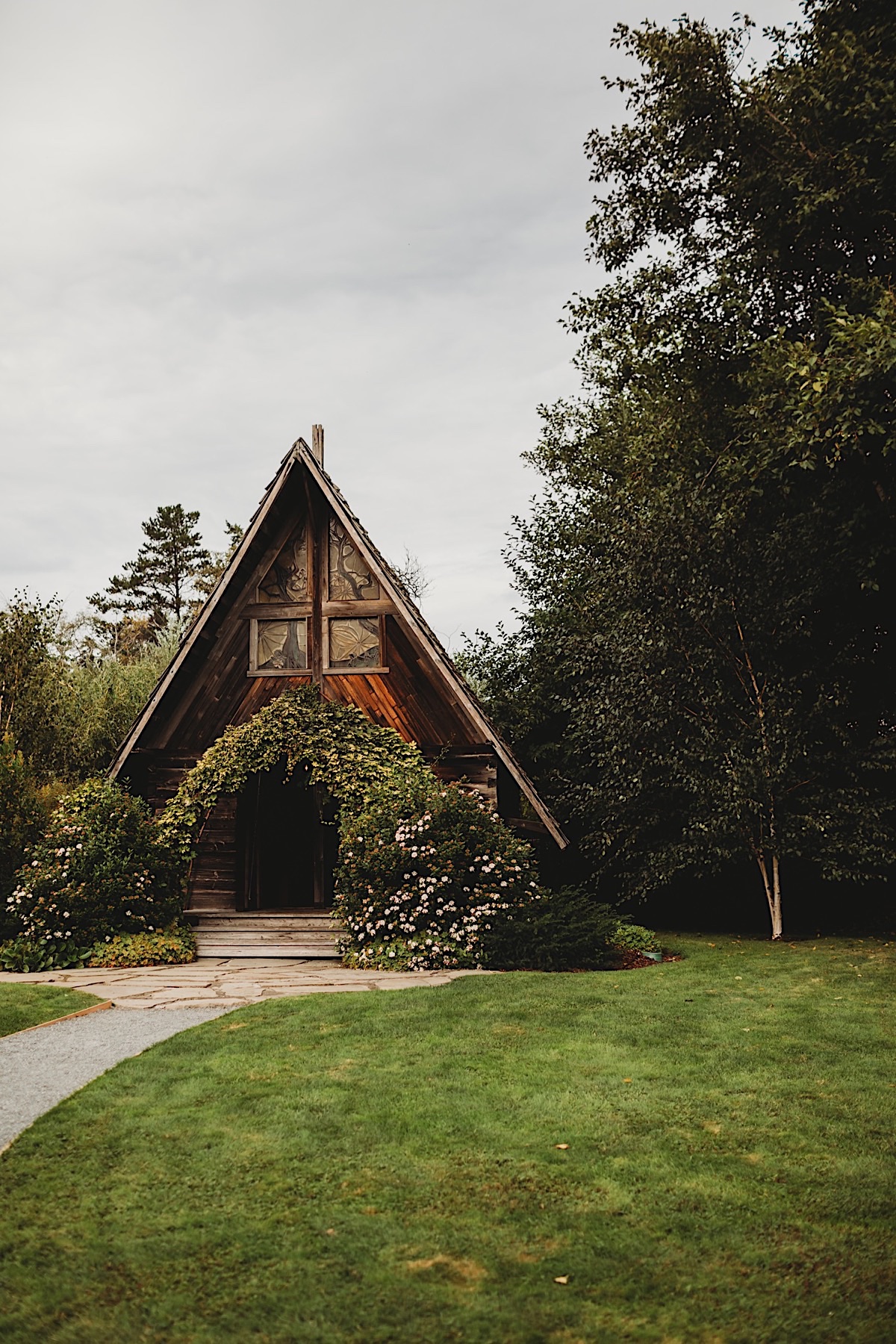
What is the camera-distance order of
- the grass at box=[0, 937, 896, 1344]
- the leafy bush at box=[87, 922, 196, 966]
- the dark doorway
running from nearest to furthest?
the grass at box=[0, 937, 896, 1344] → the leafy bush at box=[87, 922, 196, 966] → the dark doorway

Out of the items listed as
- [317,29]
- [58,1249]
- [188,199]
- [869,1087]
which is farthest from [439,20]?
[58,1249]

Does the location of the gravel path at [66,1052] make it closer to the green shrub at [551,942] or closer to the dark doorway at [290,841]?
the green shrub at [551,942]

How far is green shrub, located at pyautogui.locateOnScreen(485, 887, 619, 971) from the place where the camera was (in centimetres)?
1062

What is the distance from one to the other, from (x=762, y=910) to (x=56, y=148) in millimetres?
15367

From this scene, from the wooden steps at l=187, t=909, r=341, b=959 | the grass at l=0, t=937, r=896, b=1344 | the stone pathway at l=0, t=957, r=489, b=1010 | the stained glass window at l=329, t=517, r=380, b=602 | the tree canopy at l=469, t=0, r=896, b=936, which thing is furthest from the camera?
the stained glass window at l=329, t=517, r=380, b=602

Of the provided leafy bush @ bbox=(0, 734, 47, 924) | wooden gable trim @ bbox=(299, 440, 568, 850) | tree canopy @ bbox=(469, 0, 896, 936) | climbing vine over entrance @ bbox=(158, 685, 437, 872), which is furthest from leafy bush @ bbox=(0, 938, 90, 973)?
tree canopy @ bbox=(469, 0, 896, 936)

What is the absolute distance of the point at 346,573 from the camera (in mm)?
13766

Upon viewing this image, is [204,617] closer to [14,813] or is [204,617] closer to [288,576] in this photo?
[288,576]

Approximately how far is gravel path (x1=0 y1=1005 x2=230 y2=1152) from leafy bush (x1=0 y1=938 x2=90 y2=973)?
129 inches

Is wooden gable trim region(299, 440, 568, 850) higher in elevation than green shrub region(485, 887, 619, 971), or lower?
higher

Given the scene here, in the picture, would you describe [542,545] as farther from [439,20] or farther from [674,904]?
[439,20]

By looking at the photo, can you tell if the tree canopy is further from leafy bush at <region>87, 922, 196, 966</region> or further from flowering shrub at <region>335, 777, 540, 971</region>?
leafy bush at <region>87, 922, 196, 966</region>

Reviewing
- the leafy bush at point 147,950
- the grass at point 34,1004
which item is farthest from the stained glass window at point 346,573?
the grass at point 34,1004

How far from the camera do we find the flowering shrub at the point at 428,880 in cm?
1100
